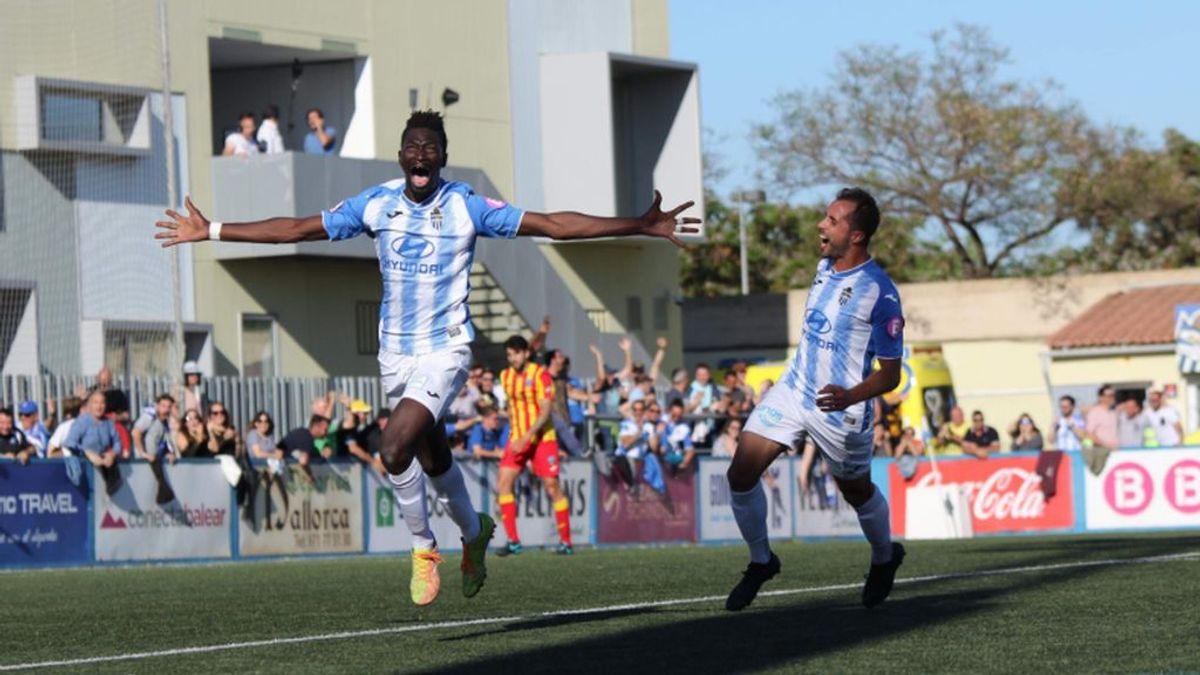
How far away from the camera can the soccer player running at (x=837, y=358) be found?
10.2 m

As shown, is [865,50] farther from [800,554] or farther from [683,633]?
[683,633]

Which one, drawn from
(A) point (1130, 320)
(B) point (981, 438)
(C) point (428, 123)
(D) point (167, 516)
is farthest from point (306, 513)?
(A) point (1130, 320)

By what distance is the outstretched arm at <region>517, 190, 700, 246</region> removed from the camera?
9727 millimetres

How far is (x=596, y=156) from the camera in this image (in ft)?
132

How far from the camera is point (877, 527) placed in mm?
10797

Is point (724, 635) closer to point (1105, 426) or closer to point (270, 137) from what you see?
point (1105, 426)

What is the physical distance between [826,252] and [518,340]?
10025mm

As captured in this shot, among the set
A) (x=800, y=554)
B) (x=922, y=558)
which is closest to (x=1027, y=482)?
(x=800, y=554)

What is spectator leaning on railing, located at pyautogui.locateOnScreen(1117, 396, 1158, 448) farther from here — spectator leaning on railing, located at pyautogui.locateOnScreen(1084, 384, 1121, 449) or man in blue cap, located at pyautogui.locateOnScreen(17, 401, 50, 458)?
man in blue cap, located at pyautogui.locateOnScreen(17, 401, 50, 458)

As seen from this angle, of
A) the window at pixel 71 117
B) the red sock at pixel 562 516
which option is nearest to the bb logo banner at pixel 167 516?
the red sock at pixel 562 516

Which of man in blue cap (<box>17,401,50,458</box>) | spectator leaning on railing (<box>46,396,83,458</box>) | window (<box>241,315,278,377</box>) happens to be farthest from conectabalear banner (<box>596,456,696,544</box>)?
window (<box>241,315,278,377</box>)

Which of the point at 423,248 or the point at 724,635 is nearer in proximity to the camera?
the point at 724,635

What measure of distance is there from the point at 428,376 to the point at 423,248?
1.93 ft

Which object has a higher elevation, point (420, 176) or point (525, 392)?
point (420, 176)
